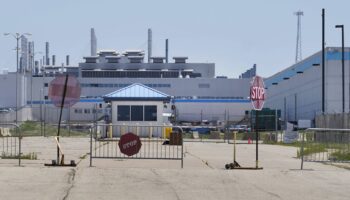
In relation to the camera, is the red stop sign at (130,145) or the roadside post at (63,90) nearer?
the roadside post at (63,90)

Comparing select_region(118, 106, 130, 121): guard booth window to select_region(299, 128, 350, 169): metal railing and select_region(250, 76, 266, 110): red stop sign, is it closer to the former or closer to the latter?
select_region(299, 128, 350, 169): metal railing

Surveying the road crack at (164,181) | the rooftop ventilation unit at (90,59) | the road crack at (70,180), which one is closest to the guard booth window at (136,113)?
the road crack at (164,181)

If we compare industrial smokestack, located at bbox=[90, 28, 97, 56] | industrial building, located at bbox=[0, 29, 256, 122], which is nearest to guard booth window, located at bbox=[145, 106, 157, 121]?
industrial building, located at bbox=[0, 29, 256, 122]

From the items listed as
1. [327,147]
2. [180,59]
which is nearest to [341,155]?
[327,147]

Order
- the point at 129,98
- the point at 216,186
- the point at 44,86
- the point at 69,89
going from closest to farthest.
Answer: the point at 216,186
the point at 69,89
the point at 129,98
the point at 44,86

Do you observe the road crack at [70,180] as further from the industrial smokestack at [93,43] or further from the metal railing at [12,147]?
the industrial smokestack at [93,43]

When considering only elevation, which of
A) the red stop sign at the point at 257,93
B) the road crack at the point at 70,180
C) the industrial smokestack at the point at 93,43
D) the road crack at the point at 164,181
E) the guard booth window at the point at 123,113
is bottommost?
the road crack at the point at 164,181

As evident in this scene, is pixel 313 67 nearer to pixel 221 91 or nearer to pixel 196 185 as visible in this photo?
pixel 221 91

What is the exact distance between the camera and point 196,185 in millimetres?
14867

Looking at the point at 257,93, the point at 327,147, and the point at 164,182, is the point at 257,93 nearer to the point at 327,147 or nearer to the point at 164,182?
the point at 164,182

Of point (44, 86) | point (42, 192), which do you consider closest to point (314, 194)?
point (42, 192)

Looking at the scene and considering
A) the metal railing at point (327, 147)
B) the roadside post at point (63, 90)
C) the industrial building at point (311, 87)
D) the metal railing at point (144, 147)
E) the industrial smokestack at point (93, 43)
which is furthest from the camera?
the industrial smokestack at point (93, 43)

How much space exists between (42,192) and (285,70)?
333 ft

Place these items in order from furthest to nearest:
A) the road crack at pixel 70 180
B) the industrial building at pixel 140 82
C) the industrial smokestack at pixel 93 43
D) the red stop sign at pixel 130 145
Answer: the industrial smokestack at pixel 93 43 → the industrial building at pixel 140 82 → the red stop sign at pixel 130 145 → the road crack at pixel 70 180
